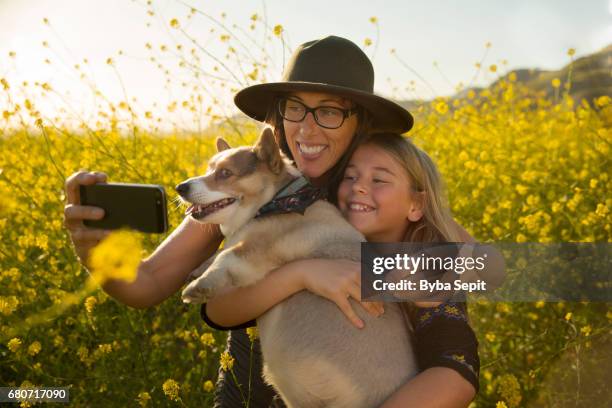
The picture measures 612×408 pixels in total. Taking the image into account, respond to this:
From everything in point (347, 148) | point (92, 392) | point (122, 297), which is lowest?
point (92, 392)

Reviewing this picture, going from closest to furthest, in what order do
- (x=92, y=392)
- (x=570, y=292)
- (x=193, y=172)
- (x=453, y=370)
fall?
(x=453, y=370) < (x=92, y=392) < (x=570, y=292) < (x=193, y=172)

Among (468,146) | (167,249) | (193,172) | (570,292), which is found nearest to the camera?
(167,249)

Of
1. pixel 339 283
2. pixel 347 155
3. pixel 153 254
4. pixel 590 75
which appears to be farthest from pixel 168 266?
pixel 590 75

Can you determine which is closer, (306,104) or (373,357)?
(373,357)

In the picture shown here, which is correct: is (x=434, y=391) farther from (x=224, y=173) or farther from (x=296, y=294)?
(x=224, y=173)

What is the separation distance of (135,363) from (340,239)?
1657 mm

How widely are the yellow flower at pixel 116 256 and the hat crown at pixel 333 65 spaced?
116cm

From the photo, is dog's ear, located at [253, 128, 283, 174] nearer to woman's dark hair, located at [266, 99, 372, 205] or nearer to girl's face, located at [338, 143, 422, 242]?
woman's dark hair, located at [266, 99, 372, 205]

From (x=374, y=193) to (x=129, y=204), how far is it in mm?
1139

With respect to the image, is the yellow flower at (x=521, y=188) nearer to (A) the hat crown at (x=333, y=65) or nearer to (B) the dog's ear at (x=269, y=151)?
(A) the hat crown at (x=333, y=65)

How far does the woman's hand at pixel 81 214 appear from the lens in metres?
2.05

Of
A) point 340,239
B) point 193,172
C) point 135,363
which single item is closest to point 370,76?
point 340,239

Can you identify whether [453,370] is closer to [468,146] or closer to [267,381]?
[267,381]

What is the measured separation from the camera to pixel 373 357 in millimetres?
2129
